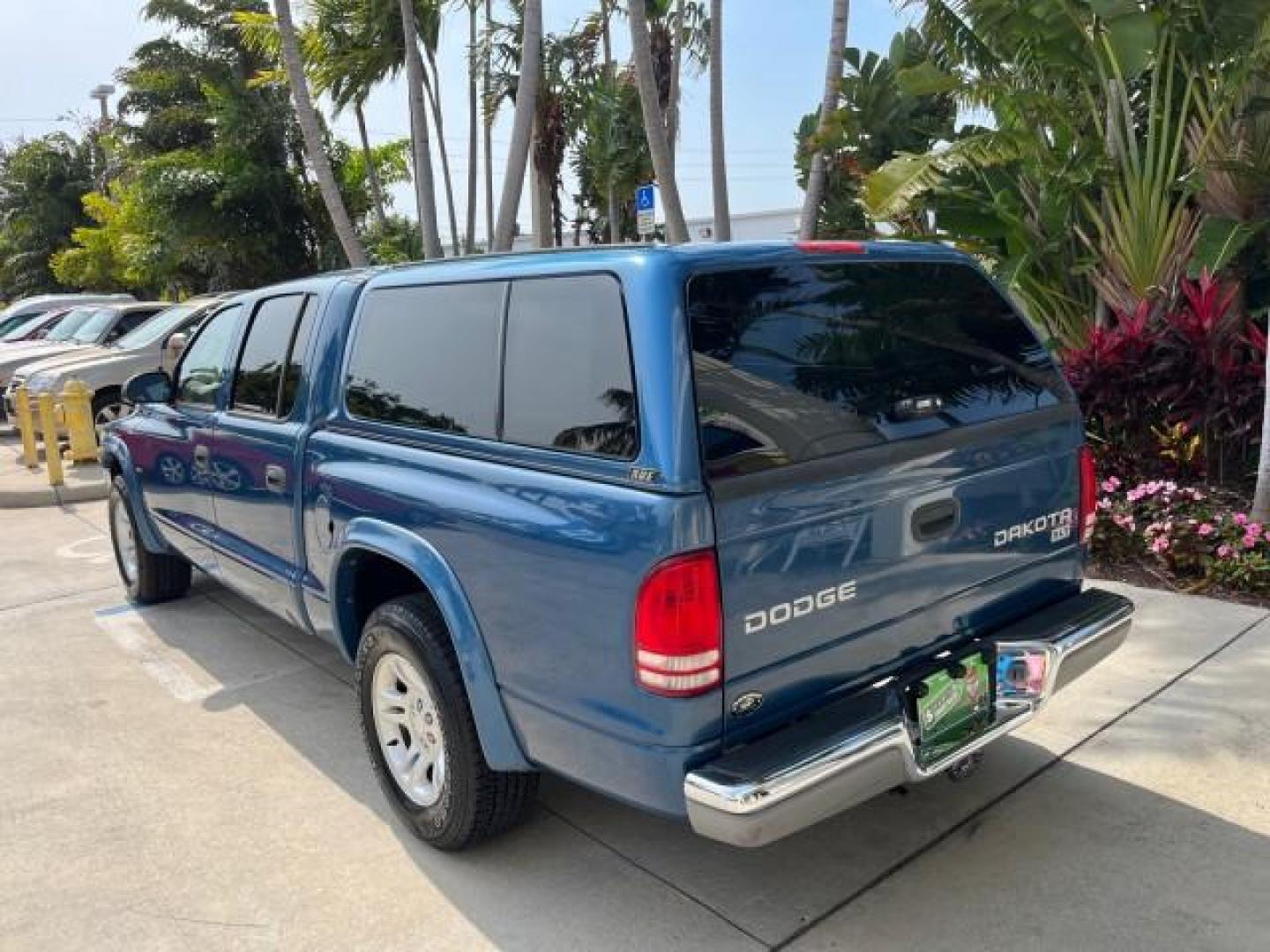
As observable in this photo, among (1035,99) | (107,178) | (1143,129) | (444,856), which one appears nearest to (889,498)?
(444,856)

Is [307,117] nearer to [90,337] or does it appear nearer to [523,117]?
[523,117]

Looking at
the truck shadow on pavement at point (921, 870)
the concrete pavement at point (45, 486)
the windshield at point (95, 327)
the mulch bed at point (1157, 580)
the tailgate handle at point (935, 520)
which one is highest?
the windshield at point (95, 327)

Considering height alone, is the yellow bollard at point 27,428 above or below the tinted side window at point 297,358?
below

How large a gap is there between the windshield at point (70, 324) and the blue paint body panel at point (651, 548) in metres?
13.7

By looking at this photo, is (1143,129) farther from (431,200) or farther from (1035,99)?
(431,200)

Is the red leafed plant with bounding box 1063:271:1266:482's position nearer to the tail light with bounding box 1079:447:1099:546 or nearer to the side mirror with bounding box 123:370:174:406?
the tail light with bounding box 1079:447:1099:546

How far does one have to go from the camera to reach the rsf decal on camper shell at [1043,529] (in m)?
3.14

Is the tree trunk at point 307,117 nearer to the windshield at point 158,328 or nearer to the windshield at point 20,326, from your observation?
the windshield at point 158,328

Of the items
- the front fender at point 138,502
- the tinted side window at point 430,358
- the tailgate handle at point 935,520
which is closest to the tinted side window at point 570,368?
the tinted side window at point 430,358

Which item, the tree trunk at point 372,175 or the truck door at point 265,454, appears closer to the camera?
the truck door at point 265,454

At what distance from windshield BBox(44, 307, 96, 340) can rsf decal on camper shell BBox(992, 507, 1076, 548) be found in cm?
1512

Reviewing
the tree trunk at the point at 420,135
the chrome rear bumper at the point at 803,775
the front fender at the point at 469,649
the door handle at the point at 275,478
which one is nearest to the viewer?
the chrome rear bumper at the point at 803,775

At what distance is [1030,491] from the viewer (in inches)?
127

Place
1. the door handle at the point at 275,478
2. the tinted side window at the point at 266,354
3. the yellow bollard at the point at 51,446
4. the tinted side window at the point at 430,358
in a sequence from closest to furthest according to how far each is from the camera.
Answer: the tinted side window at the point at 430,358 → the door handle at the point at 275,478 → the tinted side window at the point at 266,354 → the yellow bollard at the point at 51,446
